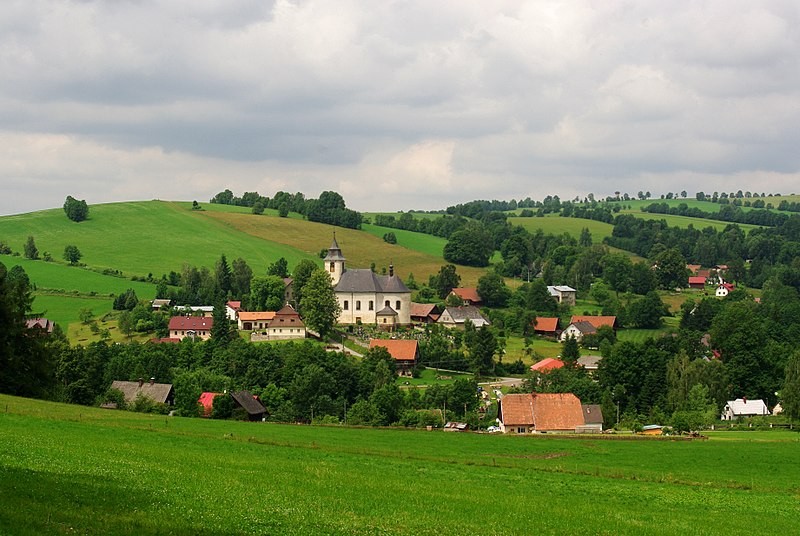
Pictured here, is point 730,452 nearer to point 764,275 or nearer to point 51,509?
point 51,509

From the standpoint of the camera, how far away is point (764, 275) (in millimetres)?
171000

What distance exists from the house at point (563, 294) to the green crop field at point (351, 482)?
9996cm

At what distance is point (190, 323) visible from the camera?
113m

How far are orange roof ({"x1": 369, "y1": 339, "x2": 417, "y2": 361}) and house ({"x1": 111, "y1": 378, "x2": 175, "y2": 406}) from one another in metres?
29.8

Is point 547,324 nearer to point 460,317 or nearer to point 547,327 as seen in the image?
point 547,327

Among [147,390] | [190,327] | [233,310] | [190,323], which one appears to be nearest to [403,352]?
[190,327]

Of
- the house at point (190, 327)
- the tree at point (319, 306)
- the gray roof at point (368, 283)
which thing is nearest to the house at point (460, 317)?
the gray roof at point (368, 283)

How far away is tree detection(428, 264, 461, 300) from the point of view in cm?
14462

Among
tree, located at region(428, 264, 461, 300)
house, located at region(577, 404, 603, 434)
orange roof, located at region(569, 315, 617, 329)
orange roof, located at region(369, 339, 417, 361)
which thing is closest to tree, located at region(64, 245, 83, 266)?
tree, located at region(428, 264, 461, 300)

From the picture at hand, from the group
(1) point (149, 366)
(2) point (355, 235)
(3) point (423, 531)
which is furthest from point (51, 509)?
(2) point (355, 235)

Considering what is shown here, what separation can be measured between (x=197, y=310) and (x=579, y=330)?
50135mm

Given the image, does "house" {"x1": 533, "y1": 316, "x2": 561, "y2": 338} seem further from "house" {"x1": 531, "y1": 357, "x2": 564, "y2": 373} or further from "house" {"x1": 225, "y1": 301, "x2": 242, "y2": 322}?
"house" {"x1": 225, "y1": 301, "x2": 242, "y2": 322}

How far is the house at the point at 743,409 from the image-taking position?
261 ft

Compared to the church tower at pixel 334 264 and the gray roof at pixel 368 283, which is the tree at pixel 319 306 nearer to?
the gray roof at pixel 368 283
